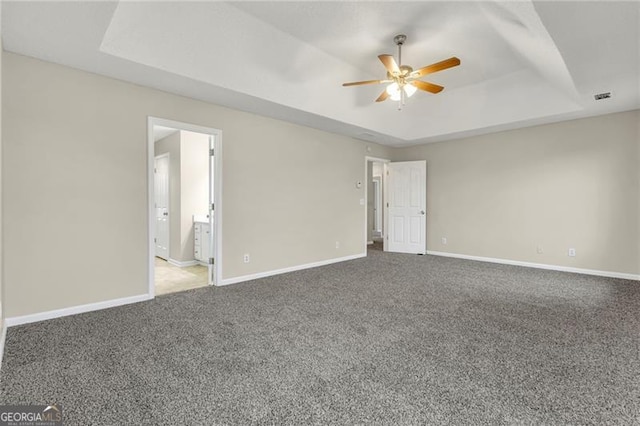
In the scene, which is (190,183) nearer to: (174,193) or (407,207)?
(174,193)

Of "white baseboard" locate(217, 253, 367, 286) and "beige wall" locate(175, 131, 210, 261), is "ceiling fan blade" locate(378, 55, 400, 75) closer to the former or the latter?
"white baseboard" locate(217, 253, 367, 286)

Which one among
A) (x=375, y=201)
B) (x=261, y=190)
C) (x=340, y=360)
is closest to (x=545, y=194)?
(x=261, y=190)

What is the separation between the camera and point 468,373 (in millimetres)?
2055

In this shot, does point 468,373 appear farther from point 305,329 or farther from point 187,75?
point 187,75

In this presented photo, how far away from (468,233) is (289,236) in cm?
362

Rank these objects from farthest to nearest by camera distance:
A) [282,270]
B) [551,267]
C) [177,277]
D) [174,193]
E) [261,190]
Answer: [174,193] < [551,267] < [282,270] < [177,277] < [261,190]

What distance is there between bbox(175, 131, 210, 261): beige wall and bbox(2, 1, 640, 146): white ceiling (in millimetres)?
1924

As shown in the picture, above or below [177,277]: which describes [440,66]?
above

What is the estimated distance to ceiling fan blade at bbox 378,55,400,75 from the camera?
123 inches

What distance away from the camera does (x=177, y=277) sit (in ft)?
15.9

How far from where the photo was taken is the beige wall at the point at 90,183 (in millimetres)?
2838

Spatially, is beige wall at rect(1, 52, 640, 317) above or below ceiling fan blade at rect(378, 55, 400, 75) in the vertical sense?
below

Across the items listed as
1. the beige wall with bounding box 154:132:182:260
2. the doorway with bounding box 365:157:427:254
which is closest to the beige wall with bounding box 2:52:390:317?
the beige wall with bounding box 154:132:182:260

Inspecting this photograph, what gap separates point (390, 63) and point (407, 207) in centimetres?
417
